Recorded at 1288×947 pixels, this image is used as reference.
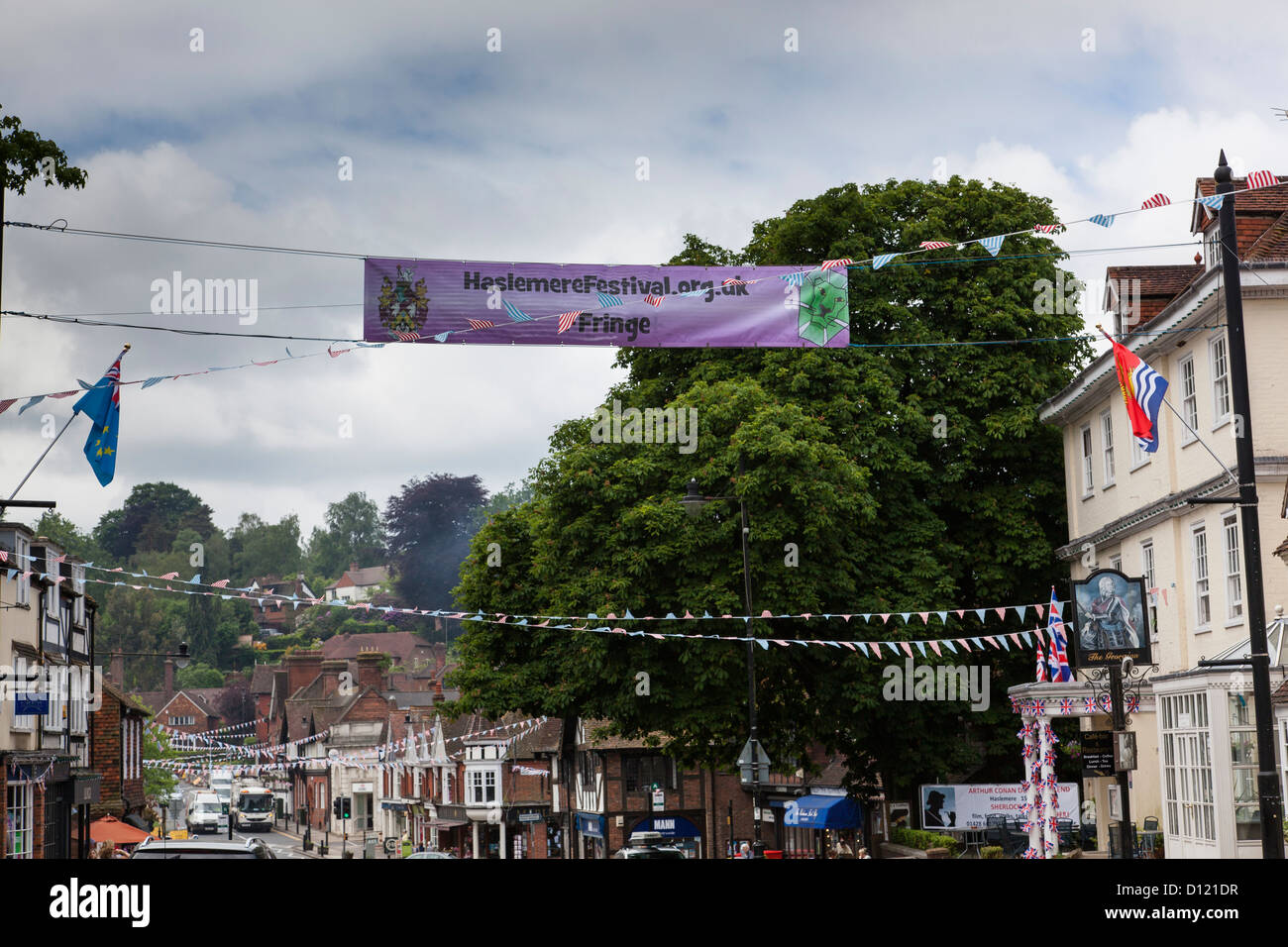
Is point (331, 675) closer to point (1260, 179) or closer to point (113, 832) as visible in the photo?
point (113, 832)

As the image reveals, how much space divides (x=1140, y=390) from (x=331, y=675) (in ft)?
323

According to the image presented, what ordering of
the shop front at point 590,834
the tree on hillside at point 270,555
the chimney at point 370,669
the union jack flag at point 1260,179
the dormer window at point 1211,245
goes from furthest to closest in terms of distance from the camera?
the tree on hillside at point 270,555 < the chimney at point 370,669 < the shop front at point 590,834 < the dormer window at point 1211,245 < the union jack flag at point 1260,179

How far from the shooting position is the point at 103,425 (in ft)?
61.5

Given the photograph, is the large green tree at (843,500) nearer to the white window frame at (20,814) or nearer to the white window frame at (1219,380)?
the white window frame at (1219,380)

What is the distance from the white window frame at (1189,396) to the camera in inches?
1030

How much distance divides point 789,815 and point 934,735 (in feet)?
44.0

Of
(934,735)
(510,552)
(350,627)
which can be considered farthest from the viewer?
(350,627)

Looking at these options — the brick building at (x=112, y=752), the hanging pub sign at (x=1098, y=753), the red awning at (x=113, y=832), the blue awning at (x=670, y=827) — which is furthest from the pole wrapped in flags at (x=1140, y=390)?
the blue awning at (x=670, y=827)

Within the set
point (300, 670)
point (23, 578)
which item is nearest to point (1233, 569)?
point (23, 578)

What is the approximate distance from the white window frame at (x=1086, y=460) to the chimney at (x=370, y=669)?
7800cm

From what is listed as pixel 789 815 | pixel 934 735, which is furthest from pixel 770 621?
pixel 789 815

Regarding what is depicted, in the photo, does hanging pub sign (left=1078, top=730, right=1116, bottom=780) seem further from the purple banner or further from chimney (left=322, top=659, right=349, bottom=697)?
chimney (left=322, top=659, right=349, bottom=697)
